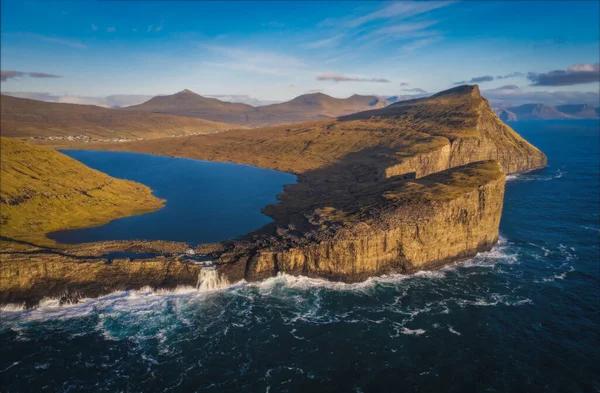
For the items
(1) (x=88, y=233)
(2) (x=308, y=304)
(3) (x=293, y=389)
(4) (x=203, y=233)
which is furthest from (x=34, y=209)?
(3) (x=293, y=389)

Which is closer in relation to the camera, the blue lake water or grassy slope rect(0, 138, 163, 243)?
the blue lake water

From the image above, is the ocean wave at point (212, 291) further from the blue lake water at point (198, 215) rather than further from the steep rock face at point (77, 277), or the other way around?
the blue lake water at point (198, 215)

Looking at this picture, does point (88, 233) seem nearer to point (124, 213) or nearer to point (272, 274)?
point (124, 213)

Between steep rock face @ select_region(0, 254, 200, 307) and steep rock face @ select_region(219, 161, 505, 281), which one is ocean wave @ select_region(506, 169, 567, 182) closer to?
steep rock face @ select_region(219, 161, 505, 281)

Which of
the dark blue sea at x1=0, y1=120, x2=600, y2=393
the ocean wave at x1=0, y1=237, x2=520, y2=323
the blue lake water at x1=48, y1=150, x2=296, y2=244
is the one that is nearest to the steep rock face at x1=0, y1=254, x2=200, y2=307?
the ocean wave at x1=0, y1=237, x2=520, y2=323

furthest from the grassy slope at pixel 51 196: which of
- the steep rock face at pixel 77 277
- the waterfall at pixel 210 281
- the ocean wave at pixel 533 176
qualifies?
the ocean wave at pixel 533 176

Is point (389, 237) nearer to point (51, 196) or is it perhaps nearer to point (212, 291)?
point (212, 291)
